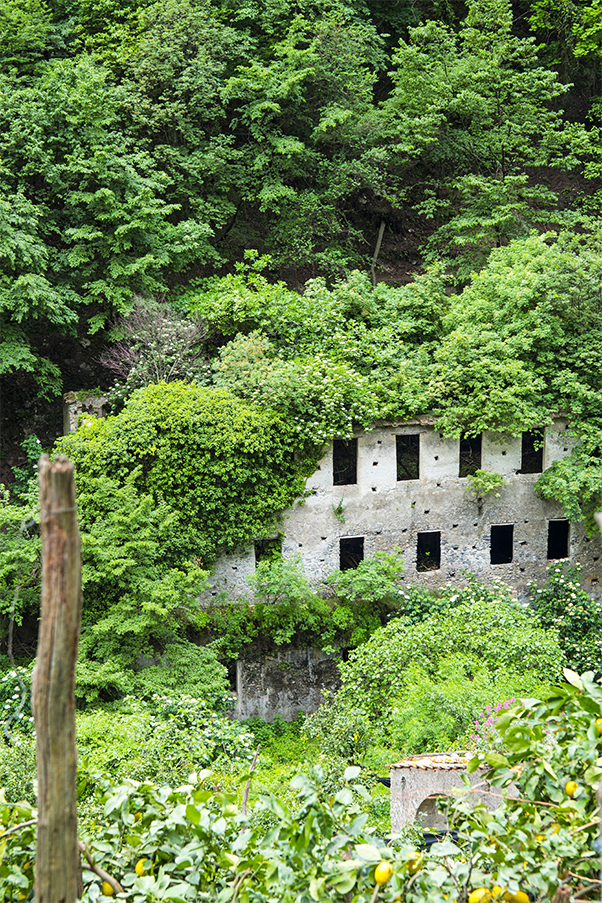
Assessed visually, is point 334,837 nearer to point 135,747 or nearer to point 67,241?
point 135,747

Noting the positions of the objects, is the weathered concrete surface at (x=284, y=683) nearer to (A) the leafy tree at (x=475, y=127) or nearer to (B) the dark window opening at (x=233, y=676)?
(B) the dark window opening at (x=233, y=676)

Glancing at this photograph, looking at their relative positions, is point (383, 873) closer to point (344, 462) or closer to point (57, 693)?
point (57, 693)

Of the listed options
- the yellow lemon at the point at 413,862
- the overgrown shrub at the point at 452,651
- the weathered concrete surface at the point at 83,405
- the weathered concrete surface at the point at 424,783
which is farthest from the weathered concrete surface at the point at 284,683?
the yellow lemon at the point at 413,862

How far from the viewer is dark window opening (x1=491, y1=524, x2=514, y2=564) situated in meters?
18.7

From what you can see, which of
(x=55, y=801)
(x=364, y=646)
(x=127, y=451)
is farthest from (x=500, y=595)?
(x=55, y=801)

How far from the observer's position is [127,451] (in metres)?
16.0

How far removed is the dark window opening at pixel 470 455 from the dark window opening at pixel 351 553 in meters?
2.91

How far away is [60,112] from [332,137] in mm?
7121

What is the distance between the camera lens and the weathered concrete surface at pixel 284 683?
17.4 meters

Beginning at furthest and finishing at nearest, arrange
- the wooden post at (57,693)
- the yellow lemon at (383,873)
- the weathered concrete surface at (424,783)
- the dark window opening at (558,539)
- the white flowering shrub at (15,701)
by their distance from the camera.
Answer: the dark window opening at (558,539)
the white flowering shrub at (15,701)
the weathered concrete surface at (424,783)
the yellow lemon at (383,873)
the wooden post at (57,693)

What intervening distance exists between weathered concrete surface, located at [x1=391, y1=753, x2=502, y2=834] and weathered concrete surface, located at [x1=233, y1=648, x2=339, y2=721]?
6.20m


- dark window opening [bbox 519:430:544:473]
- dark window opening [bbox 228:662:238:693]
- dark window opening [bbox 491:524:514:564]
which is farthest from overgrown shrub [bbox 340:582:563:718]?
dark window opening [bbox 519:430:544:473]

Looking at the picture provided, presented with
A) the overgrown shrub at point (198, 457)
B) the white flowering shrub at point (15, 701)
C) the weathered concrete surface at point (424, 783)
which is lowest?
the weathered concrete surface at point (424, 783)

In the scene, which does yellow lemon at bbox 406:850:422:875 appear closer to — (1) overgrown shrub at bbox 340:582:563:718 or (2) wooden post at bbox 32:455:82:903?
(2) wooden post at bbox 32:455:82:903
